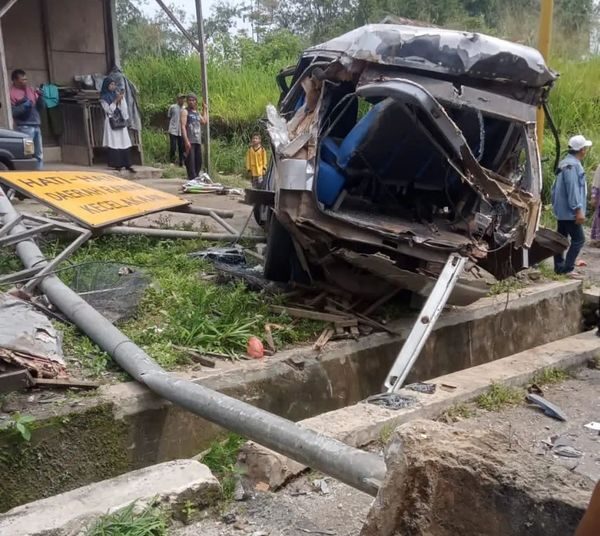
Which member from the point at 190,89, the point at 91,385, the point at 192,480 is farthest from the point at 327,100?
the point at 190,89

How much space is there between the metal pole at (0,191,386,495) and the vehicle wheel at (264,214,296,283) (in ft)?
5.92

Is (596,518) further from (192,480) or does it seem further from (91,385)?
(91,385)

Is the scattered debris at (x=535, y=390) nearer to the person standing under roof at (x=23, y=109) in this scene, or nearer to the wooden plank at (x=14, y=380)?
the wooden plank at (x=14, y=380)

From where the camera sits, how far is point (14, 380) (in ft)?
12.5

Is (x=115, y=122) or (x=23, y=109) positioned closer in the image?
(x=23, y=109)

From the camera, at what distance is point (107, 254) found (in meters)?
6.78

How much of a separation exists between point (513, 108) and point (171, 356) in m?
3.44

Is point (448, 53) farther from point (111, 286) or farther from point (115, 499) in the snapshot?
point (115, 499)

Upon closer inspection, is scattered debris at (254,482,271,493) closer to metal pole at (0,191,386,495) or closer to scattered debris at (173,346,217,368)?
metal pole at (0,191,386,495)

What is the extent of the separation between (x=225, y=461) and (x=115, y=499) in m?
0.88

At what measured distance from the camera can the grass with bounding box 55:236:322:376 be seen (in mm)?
4855

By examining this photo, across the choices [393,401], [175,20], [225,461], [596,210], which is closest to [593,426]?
[393,401]

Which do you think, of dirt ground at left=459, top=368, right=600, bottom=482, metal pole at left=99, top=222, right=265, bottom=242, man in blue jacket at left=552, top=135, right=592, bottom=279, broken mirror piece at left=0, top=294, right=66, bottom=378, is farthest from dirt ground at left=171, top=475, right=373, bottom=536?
man in blue jacket at left=552, top=135, right=592, bottom=279

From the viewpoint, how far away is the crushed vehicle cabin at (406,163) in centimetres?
535
